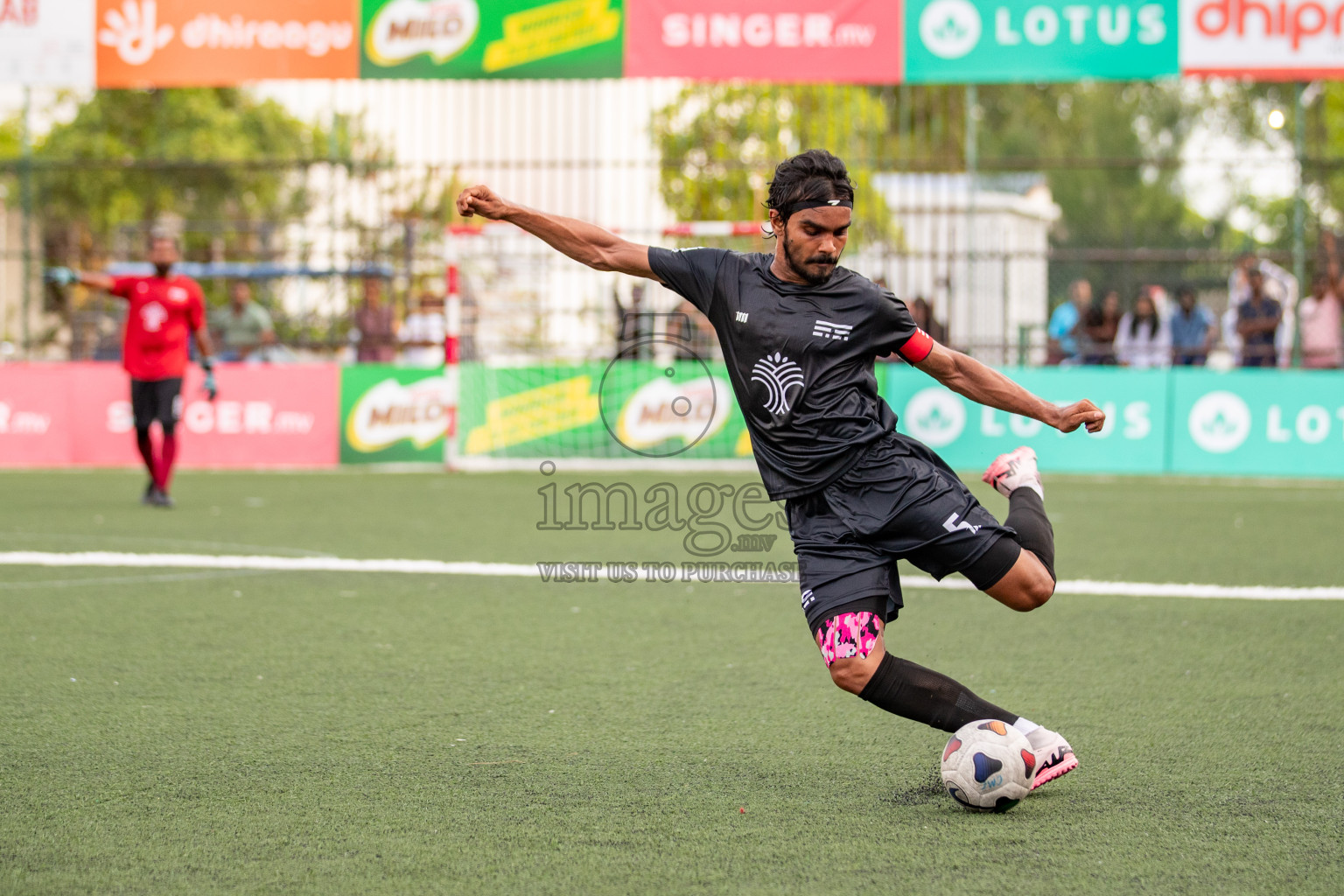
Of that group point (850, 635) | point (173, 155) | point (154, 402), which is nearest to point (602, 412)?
point (154, 402)

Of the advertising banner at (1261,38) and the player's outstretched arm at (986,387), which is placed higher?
the advertising banner at (1261,38)

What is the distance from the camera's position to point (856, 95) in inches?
776

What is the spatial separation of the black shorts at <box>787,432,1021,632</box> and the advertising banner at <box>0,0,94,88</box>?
556 inches

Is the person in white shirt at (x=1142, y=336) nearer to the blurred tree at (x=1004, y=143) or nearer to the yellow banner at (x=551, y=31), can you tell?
the blurred tree at (x=1004, y=143)

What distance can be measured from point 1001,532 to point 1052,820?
0.84m

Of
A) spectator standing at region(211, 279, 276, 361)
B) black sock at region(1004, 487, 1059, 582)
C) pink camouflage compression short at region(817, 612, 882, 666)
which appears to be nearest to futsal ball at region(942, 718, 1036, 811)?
pink camouflage compression short at region(817, 612, 882, 666)

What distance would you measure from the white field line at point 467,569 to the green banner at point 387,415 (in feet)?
22.6

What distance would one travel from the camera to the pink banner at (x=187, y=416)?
16.0m

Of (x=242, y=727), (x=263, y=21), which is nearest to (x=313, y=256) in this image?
(x=263, y=21)

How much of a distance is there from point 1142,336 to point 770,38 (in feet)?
17.8

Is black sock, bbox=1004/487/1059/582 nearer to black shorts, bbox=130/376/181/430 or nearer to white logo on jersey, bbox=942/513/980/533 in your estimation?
white logo on jersey, bbox=942/513/980/533

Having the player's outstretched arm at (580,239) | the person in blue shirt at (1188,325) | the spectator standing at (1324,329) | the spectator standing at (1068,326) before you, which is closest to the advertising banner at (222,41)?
the spectator standing at (1068,326)

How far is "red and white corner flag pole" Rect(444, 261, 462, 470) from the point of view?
1524 cm

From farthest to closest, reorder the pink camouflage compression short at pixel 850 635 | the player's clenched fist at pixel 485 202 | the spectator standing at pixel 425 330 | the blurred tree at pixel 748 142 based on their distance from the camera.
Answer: the spectator standing at pixel 425 330 → the blurred tree at pixel 748 142 → the player's clenched fist at pixel 485 202 → the pink camouflage compression short at pixel 850 635
